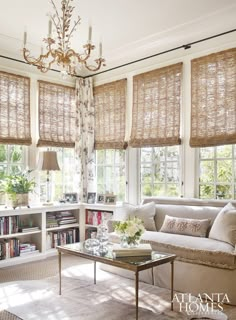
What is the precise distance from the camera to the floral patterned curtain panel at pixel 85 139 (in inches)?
220

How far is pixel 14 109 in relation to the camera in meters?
4.86

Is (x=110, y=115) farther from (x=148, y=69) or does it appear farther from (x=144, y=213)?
(x=144, y=213)

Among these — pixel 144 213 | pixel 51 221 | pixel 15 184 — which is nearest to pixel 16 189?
pixel 15 184

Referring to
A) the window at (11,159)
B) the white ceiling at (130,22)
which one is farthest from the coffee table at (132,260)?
the white ceiling at (130,22)

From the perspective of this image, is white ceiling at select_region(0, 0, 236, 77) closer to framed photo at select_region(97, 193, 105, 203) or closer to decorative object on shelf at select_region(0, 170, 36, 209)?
decorative object on shelf at select_region(0, 170, 36, 209)

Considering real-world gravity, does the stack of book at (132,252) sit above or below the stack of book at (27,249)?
above

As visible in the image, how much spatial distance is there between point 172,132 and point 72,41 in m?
1.90

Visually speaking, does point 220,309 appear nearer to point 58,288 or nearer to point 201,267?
point 201,267

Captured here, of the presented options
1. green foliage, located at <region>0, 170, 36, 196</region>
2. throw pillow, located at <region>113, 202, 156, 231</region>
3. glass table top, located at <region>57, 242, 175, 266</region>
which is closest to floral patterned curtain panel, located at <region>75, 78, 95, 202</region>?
green foliage, located at <region>0, 170, 36, 196</region>

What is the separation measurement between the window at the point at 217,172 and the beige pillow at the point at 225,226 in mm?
564

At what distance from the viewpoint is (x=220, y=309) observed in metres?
2.95

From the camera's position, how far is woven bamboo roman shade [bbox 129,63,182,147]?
4.55m

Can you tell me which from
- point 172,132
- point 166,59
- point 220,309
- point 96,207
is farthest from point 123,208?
point 166,59

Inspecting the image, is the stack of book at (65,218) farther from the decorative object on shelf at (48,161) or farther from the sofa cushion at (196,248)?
the sofa cushion at (196,248)
